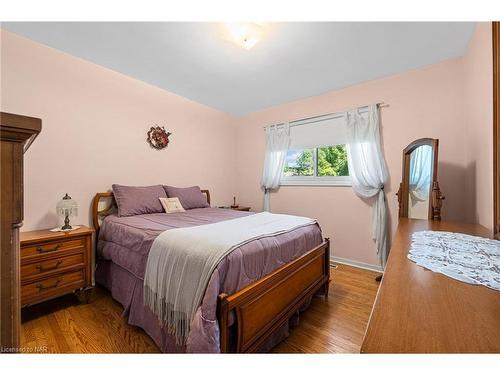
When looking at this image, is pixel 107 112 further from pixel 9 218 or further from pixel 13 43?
pixel 9 218

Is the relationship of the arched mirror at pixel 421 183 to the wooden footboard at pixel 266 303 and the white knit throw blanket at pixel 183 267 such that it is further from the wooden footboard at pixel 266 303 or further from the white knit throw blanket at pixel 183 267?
the white knit throw blanket at pixel 183 267

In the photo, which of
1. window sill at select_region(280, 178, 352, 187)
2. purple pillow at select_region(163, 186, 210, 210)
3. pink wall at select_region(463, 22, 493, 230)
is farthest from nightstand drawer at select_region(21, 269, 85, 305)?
pink wall at select_region(463, 22, 493, 230)

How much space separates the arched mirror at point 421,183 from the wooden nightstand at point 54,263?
10.1ft

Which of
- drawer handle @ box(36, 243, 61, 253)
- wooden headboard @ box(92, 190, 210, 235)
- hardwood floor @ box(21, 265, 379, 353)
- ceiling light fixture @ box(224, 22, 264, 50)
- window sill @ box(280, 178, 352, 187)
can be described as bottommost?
hardwood floor @ box(21, 265, 379, 353)

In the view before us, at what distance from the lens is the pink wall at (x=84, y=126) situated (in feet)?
6.57

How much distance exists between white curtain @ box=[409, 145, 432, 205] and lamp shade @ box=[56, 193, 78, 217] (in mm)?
3352

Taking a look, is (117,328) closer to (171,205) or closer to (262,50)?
(171,205)

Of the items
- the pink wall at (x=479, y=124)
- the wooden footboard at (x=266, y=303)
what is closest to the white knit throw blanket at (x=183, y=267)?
the wooden footboard at (x=266, y=303)

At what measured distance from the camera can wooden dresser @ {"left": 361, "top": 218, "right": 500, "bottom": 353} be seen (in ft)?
1.40

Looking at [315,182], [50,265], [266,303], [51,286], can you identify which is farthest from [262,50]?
[51,286]

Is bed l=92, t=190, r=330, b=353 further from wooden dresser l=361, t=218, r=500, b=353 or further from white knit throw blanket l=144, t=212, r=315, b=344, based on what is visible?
wooden dresser l=361, t=218, r=500, b=353

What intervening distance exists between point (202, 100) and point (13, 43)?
203 cm

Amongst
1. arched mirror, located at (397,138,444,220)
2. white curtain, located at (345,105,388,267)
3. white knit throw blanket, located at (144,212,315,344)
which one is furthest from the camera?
white curtain, located at (345,105,388,267)
